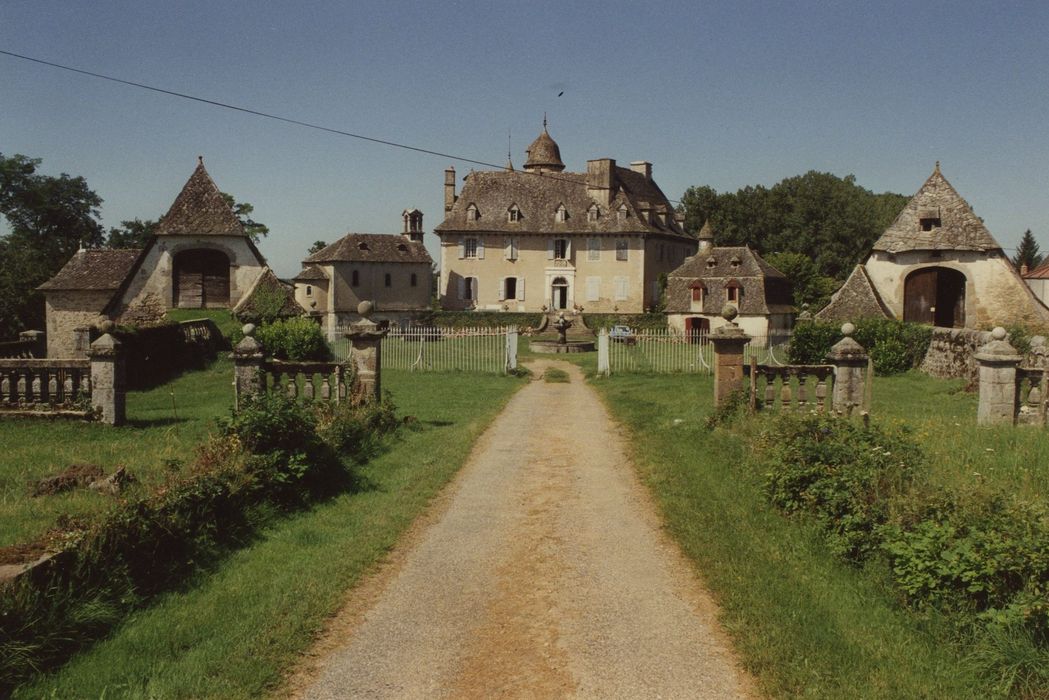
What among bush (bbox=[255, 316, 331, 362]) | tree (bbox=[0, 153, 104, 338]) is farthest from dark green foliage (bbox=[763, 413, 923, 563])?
tree (bbox=[0, 153, 104, 338])

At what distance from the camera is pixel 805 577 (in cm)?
725

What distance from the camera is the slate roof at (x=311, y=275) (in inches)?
1918

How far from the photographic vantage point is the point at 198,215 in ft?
114

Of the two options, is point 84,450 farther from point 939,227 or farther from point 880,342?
point 939,227

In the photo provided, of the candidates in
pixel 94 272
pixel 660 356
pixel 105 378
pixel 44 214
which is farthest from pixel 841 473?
pixel 44 214

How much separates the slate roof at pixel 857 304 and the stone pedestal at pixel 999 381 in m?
15.4

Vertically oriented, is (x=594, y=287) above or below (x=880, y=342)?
above

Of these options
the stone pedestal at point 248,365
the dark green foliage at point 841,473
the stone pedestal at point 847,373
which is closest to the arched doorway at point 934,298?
the stone pedestal at point 847,373

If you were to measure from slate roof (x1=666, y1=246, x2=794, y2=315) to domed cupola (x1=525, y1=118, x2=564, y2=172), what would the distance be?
16.6 meters

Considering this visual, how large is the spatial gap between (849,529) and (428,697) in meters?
4.45

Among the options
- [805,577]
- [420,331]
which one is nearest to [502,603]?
[805,577]

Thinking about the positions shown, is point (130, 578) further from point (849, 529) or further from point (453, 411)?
point (453, 411)

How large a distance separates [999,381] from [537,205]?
44.6 meters

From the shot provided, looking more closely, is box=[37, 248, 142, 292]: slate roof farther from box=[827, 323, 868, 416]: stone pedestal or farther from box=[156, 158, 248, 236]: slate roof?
box=[827, 323, 868, 416]: stone pedestal
